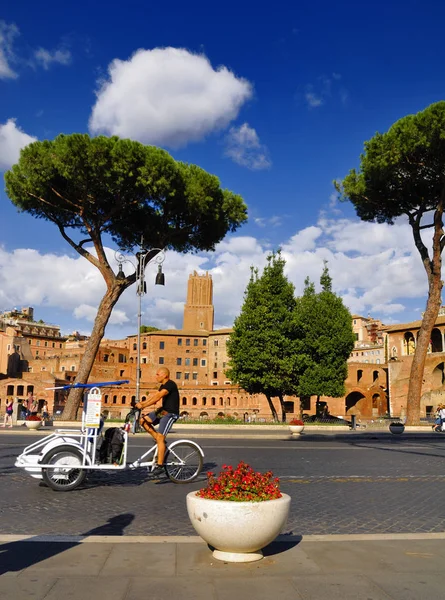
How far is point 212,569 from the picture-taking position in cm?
428

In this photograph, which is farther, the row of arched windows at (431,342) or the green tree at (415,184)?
the row of arched windows at (431,342)

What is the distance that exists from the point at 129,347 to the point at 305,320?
57.8 meters

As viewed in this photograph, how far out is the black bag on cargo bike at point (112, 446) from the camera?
820 cm

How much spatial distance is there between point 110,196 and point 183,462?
68.1 ft

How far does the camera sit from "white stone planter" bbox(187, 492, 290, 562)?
4.34 meters

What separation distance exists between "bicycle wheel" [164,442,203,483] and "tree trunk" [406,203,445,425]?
19099mm

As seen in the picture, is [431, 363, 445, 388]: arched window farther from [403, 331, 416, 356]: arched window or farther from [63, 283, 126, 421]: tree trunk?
[63, 283, 126, 421]: tree trunk

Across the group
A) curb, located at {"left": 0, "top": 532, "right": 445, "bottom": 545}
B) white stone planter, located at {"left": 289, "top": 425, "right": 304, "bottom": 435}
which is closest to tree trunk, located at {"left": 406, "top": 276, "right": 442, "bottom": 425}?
white stone planter, located at {"left": 289, "top": 425, "right": 304, "bottom": 435}

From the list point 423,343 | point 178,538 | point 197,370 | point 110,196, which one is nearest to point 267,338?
point 423,343

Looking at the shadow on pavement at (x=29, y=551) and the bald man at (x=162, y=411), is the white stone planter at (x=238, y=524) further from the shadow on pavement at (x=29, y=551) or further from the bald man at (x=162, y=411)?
the bald man at (x=162, y=411)

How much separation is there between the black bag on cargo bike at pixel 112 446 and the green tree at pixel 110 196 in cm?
1625

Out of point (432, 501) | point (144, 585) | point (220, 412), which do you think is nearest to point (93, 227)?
point (432, 501)

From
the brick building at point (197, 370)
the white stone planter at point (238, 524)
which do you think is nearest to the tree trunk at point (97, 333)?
the white stone planter at point (238, 524)

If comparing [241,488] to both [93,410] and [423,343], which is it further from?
[423,343]
